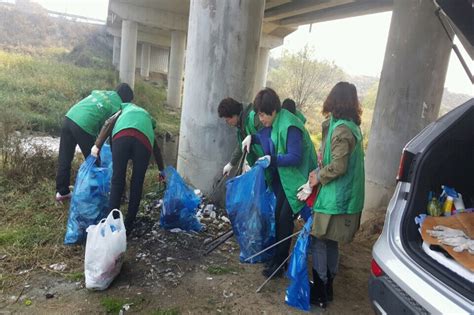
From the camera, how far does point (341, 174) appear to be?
2426mm

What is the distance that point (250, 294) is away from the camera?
2.86 m

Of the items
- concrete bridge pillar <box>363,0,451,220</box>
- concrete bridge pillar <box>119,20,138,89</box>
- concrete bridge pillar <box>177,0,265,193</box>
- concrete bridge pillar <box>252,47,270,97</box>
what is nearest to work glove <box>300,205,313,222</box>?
concrete bridge pillar <box>177,0,265,193</box>

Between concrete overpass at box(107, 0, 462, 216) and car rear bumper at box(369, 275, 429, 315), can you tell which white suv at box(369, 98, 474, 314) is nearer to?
car rear bumper at box(369, 275, 429, 315)

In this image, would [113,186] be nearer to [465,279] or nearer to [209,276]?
[209,276]

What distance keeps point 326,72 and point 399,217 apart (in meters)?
19.1

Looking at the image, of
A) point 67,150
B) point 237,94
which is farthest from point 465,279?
point 67,150

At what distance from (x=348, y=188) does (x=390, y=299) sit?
2.82 feet

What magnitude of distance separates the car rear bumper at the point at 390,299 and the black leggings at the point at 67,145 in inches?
126

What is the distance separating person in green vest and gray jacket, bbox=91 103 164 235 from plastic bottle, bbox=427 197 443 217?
2.28 m

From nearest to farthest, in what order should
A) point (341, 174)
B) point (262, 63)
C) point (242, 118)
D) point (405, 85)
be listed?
point (341, 174) → point (242, 118) → point (405, 85) → point (262, 63)

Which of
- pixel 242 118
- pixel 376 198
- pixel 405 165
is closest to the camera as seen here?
pixel 405 165

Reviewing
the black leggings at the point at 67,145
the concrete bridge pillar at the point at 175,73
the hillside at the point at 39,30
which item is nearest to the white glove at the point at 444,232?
the black leggings at the point at 67,145

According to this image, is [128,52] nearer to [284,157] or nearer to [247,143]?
[247,143]

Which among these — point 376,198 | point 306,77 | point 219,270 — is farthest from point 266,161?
point 306,77
